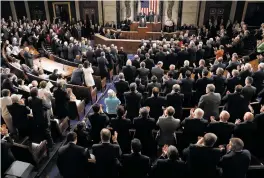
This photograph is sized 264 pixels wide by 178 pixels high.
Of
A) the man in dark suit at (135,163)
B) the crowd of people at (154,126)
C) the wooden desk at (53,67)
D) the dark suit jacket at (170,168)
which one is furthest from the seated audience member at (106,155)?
the wooden desk at (53,67)

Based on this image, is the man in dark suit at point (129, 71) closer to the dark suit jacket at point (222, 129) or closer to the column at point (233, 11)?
the dark suit jacket at point (222, 129)

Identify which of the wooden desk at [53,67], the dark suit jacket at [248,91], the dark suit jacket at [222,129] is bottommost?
the wooden desk at [53,67]

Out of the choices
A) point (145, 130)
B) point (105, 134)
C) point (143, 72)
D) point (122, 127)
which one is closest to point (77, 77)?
point (143, 72)

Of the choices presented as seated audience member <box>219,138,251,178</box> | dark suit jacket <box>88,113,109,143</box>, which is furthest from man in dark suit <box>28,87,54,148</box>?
seated audience member <box>219,138,251,178</box>

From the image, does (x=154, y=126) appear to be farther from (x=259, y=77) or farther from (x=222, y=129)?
(x=259, y=77)

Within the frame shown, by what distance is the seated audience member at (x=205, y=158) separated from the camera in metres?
2.72

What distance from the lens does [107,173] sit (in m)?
3.02

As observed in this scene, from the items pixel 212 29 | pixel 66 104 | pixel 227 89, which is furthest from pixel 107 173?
pixel 212 29

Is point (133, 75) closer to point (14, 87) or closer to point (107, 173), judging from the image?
point (14, 87)

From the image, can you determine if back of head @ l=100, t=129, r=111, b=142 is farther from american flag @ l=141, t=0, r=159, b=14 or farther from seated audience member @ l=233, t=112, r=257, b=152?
american flag @ l=141, t=0, r=159, b=14

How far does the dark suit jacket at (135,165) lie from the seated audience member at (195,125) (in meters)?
1.03

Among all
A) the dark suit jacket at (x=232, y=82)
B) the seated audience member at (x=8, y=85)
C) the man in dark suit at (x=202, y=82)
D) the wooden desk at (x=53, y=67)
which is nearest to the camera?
the man in dark suit at (x=202, y=82)

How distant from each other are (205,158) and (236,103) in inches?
75.4

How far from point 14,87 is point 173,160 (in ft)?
15.1
